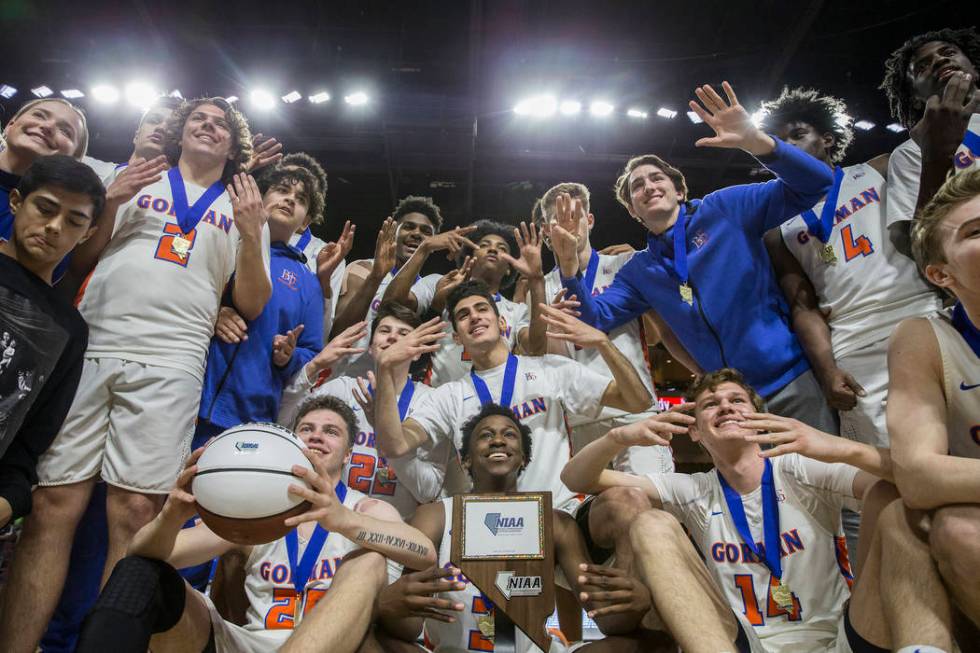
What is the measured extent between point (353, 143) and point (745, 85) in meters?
5.03

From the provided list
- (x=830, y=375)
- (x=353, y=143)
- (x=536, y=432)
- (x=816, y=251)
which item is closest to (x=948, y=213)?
(x=830, y=375)

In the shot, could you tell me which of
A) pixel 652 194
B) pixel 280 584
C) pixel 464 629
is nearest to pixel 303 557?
pixel 280 584

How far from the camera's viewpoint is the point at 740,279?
349 cm

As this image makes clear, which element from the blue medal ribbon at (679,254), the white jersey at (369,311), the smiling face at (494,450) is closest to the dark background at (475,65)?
the white jersey at (369,311)

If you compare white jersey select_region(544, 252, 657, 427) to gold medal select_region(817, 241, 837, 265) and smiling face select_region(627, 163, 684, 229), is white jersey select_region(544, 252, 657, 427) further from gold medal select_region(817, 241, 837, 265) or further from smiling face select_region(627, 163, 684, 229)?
gold medal select_region(817, 241, 837, 265)

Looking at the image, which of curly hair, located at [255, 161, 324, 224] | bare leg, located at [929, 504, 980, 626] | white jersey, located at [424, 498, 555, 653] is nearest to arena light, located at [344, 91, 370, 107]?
curly hair, located at [255, 161, 324, 224]

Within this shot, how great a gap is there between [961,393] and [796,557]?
1.03 meters

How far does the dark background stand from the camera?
7.79 meters

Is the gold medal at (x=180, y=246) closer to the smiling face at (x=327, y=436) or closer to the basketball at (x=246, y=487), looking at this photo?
the smiling face at (x=327, y=436)

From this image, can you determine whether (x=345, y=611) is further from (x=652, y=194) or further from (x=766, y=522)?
(x=652, y=194)

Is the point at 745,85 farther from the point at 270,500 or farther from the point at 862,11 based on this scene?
the point at 270,500

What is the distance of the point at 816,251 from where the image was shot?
3445mm

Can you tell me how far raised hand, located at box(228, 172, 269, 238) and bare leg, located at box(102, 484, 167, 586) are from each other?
49.9 inches

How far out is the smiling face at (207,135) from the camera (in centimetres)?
346
